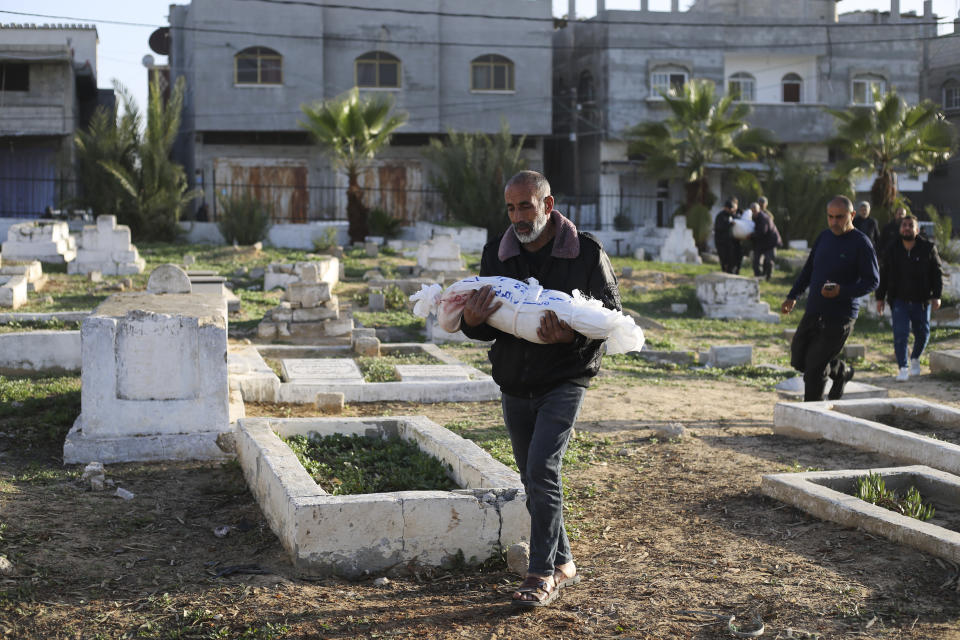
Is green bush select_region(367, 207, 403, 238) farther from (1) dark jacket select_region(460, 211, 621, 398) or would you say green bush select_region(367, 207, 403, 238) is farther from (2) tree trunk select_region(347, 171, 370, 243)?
(1) dark jacket select_region(460, 211, 621, 398)

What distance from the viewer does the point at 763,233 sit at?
20016 millimetres

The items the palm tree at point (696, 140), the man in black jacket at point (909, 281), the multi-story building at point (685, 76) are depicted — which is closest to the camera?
the man in black jacket at point (909, 281)

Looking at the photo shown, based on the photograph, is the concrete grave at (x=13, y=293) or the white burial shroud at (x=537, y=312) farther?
the concrete grave at (x=13, y=293)

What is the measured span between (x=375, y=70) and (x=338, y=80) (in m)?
1.19

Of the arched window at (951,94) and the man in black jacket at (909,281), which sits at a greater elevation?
the arched window at (951,94)

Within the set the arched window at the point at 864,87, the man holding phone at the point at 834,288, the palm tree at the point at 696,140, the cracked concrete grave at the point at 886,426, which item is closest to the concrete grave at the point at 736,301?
the cracked concrete grave at the point at 886,426

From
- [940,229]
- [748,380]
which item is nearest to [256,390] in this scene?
[748,380]

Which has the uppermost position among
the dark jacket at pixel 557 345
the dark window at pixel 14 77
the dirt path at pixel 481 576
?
the dark window at pixel 14 77

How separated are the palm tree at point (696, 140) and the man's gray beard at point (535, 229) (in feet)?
73.8

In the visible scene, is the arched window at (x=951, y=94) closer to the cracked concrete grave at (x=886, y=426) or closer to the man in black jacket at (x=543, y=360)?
the cracked concrete grave at (x=886, y=426)

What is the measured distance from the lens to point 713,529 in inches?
213

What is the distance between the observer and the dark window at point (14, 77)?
95.1ft

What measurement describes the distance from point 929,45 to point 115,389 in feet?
131

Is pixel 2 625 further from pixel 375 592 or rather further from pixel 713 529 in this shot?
pixel 713 529
